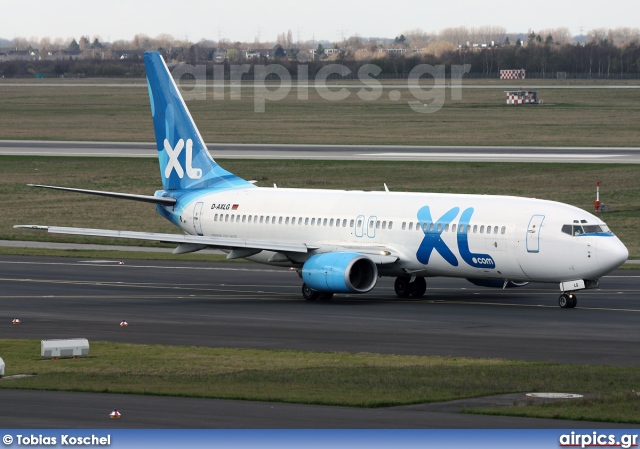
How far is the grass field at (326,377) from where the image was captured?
86.7 feet

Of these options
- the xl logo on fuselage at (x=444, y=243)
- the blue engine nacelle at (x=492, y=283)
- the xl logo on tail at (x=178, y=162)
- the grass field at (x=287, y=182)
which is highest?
the xl logo on tail at (x=178, y=162)

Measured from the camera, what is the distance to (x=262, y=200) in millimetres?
52844

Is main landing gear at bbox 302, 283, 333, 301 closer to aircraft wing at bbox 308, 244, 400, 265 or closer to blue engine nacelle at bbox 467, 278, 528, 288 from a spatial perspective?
aircraft wing at bbox 308, 244, 400, 265

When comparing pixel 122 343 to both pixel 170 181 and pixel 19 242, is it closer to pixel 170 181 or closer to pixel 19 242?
pixel 170 181

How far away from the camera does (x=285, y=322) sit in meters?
41.7

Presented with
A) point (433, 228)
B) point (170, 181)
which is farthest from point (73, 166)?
point (433, 228)

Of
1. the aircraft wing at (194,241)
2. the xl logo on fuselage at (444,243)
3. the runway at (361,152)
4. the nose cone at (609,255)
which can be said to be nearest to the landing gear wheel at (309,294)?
the aircraft wing at (194,241)

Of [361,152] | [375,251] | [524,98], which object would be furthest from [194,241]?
[524,98]

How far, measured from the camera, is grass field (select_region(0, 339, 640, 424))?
26.4 metres

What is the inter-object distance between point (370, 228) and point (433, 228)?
10.3 feet

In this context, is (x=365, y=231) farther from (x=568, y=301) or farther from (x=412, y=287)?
(x=568, y=301)

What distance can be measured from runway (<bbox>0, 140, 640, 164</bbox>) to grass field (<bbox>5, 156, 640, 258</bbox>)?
408cm

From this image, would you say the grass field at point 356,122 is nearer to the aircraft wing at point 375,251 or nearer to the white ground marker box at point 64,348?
the aircraft wing at point 375,251

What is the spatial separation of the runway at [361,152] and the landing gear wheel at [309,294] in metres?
53.9
